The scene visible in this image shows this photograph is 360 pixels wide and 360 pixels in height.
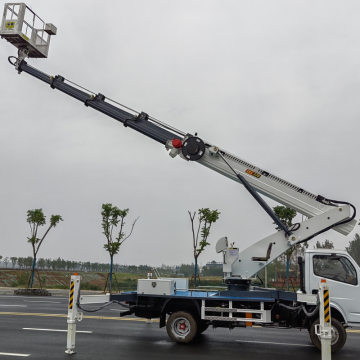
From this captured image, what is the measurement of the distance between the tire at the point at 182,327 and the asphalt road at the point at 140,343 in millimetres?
186

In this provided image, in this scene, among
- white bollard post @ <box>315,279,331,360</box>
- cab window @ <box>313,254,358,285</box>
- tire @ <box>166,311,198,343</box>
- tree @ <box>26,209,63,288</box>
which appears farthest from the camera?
tree @ <box>26,209,63,288</box>

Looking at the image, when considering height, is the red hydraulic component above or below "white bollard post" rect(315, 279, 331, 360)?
above

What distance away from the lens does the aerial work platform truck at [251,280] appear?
898 centimetres

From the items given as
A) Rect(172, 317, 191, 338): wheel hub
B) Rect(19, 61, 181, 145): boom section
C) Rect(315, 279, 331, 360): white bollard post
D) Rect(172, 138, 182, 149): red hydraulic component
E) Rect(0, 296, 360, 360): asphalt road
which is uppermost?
Rect(19, 61, 181, 145): boom section

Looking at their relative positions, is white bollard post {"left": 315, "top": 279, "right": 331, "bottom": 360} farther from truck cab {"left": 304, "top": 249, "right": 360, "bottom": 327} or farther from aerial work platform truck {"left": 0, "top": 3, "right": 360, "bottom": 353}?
truck cab {"left": 304, "top": 249, "right": 360, "bottom": 327}

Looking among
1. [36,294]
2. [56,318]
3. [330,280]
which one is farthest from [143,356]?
[36,294]

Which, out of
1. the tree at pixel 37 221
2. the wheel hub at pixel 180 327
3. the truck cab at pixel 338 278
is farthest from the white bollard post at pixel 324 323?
the tree at pixel 37 221

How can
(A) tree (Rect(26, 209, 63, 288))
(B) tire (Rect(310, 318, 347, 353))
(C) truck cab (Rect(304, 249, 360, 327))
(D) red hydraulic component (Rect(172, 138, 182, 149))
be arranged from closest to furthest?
(B) tire (Rect(310, 318, 347, 353)), (C) truck cab (Rect(304, 249, 360, 327)), (D) red hydraulic component (Rect(172, 138, 182, 149)), (A) tree (Rect(26, 209, 63, 288))

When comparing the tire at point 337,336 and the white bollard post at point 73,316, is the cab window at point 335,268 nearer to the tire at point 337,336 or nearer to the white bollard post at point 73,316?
the tire at point 337,336

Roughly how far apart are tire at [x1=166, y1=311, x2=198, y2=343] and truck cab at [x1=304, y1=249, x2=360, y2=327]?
2967 mm

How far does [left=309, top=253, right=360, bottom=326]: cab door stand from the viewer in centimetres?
898

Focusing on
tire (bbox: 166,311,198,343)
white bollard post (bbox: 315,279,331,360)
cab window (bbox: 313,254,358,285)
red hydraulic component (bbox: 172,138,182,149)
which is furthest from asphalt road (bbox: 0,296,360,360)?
red hydraulic component (bbox: 172,138,182,149)

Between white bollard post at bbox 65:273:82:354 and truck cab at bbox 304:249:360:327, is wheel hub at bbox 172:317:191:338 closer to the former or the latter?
white bollard post at bbox 65:273:82:354

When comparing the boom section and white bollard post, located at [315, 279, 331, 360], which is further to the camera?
the boom section
